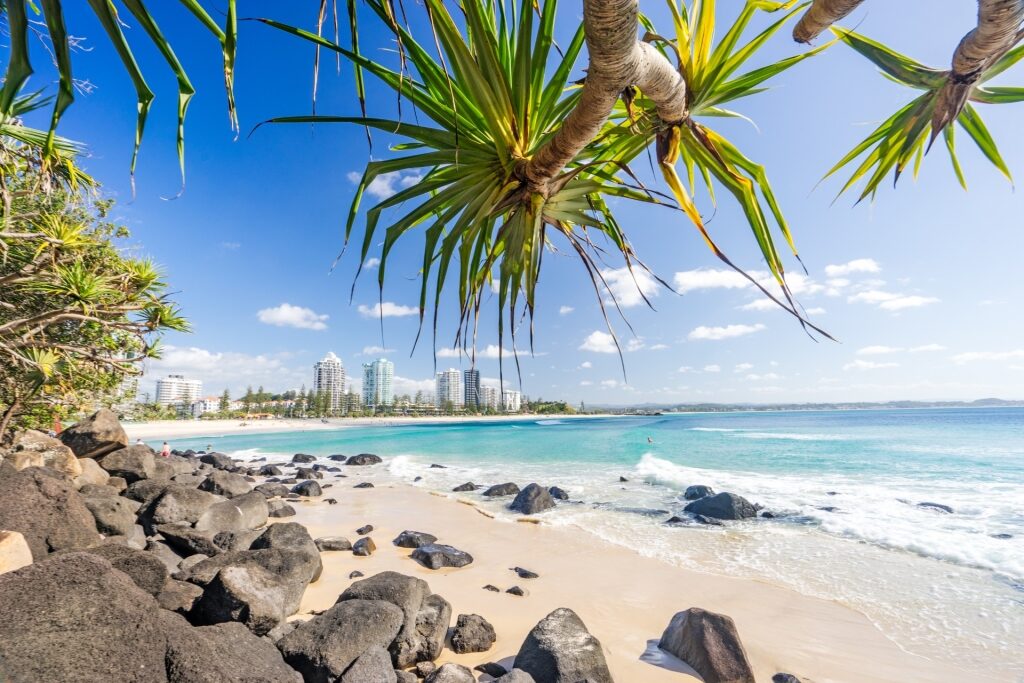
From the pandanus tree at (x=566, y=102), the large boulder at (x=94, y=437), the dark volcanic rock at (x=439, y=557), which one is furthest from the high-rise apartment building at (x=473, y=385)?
the large boulder at (x=94, y=437)

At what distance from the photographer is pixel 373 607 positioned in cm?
322

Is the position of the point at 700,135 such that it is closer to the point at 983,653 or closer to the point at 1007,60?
the point at 1007,60

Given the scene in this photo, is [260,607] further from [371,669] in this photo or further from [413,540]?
[413,540]

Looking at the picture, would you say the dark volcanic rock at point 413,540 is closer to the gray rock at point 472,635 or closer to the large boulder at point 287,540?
the large boulder at point 287,540

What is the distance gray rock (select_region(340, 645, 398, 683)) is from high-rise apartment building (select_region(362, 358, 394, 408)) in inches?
4988

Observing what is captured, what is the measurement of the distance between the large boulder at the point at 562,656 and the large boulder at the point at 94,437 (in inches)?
341

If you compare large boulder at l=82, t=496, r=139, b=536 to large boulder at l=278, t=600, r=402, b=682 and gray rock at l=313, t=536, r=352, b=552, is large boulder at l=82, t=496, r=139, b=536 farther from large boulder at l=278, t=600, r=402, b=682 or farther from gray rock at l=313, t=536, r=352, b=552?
large boulder at l=278, t=600, r=402, b=682

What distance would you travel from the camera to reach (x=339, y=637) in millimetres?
2930

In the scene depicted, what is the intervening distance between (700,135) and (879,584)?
270 inches

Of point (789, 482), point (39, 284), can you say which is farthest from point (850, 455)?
point (39, 284)

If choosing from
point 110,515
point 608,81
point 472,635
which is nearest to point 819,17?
point 608,81

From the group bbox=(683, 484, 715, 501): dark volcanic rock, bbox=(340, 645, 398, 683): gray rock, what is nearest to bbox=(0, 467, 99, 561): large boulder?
bbox=(340, 645, 398, 683): gray rock

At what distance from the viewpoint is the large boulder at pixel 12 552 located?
2.63 meters

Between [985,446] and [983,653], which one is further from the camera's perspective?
[985,446]
